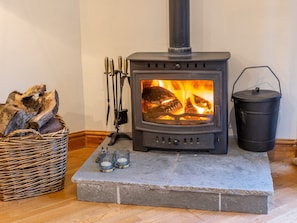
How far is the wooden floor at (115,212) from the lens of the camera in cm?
236

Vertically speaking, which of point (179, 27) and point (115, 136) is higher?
point (179, 27)

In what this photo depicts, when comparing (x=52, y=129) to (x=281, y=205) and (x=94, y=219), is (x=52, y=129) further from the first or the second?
(x=281, y=205)

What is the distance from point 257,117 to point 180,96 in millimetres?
514

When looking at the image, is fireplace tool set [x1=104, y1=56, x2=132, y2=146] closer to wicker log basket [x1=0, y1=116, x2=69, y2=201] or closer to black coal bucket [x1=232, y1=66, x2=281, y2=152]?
wicker log basket [x1=0, y1=116, x2=69, y2=201]

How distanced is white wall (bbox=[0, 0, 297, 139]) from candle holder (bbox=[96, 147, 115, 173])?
2.03ft

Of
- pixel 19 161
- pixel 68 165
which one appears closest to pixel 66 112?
pixel 68 165

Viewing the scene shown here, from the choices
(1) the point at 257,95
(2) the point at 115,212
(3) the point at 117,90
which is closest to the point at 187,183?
(2) the point at 115,212

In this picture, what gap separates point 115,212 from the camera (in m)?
2.46

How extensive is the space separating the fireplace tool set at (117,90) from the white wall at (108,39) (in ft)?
0.30

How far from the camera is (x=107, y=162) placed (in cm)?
266

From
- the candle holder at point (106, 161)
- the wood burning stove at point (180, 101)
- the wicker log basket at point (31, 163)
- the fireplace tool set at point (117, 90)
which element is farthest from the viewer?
the fireplace tool set at point (117, 90)

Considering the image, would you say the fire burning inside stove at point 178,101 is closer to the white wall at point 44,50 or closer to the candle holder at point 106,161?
the candle holder at point 106,161

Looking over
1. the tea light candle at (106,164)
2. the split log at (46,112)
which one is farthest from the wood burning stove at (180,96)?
the split log at (46,112)

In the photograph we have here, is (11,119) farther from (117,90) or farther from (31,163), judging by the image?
(117,90)
